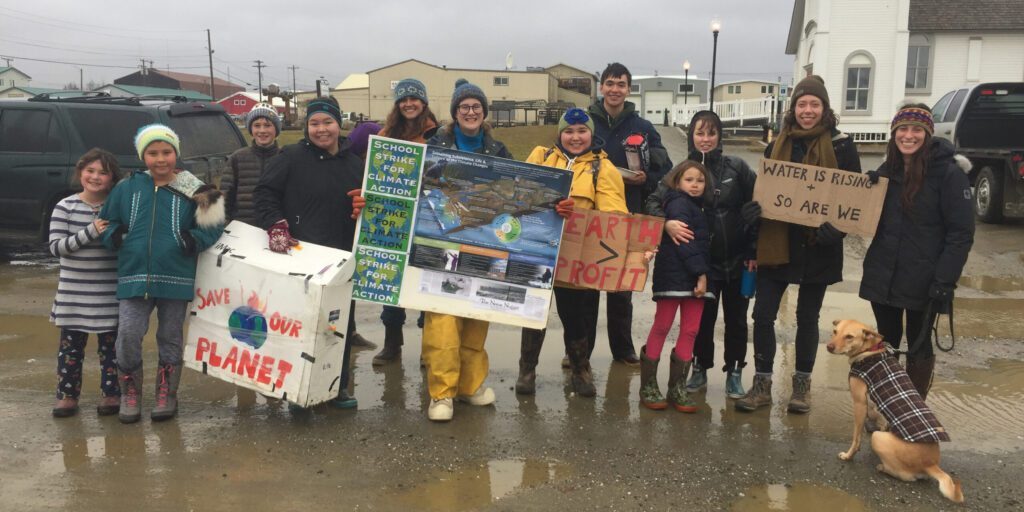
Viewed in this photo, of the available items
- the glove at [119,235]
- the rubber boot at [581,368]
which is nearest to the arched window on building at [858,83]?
the rubber boot at [581,368]

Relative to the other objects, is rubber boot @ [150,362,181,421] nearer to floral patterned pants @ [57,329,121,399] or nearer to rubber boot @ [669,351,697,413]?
floral patterned pants @ [57,329,121,399]

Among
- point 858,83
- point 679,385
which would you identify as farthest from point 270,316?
point 858,83

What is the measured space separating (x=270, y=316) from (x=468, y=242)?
1.29 meters

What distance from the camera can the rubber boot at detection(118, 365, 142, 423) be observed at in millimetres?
4605

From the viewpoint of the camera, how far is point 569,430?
464 centimetres

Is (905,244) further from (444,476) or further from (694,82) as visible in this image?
(694,82)

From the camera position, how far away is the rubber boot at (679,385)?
4953mm

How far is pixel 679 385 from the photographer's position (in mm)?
4980

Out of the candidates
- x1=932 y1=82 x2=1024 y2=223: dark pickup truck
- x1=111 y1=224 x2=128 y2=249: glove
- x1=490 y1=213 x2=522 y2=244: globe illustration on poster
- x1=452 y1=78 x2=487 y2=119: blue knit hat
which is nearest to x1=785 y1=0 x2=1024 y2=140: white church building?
x1=932 y1=82 x2=1024 y2=223: dark pickup truck

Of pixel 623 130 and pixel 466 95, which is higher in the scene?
pixel 466 95

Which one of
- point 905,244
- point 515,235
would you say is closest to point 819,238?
point 905,244

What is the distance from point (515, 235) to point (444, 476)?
5.16 feet

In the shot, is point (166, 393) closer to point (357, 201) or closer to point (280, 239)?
point (280, 239)

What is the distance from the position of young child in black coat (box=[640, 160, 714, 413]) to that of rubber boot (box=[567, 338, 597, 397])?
0.42 m
